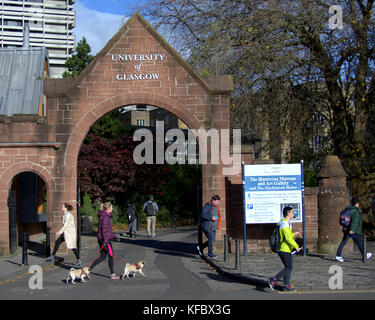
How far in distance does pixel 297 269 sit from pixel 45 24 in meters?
101

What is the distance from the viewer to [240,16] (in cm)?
1927

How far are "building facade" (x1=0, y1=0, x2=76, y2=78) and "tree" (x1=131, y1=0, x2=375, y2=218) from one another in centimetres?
8434

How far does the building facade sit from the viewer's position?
328ft

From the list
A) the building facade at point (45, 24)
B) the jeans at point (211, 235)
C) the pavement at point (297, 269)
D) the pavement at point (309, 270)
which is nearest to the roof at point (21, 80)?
the pavement at point (297, 269)

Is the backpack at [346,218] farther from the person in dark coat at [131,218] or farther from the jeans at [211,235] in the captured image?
the person in dark coat at [131,218]

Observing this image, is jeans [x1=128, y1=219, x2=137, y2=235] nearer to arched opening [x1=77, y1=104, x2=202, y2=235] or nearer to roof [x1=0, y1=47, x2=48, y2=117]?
arched opening [x1=77, y1=104, x2=202, y2=235]

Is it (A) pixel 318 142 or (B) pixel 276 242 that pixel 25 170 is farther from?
(A) pixel 318 142

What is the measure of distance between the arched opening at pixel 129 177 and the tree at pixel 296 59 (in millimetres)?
8997

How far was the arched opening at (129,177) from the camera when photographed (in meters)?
29.4

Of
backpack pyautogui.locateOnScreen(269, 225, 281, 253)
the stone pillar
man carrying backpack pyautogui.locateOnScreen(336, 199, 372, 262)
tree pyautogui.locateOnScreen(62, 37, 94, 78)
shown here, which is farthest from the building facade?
backpack pyautogui.locateOnScreen(269, 225, 281, 253)

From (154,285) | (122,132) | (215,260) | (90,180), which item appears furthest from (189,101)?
(122,132)

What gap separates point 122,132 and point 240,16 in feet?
50.1

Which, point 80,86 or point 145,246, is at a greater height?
point 80,86

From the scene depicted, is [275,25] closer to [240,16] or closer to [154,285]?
[240,16]
